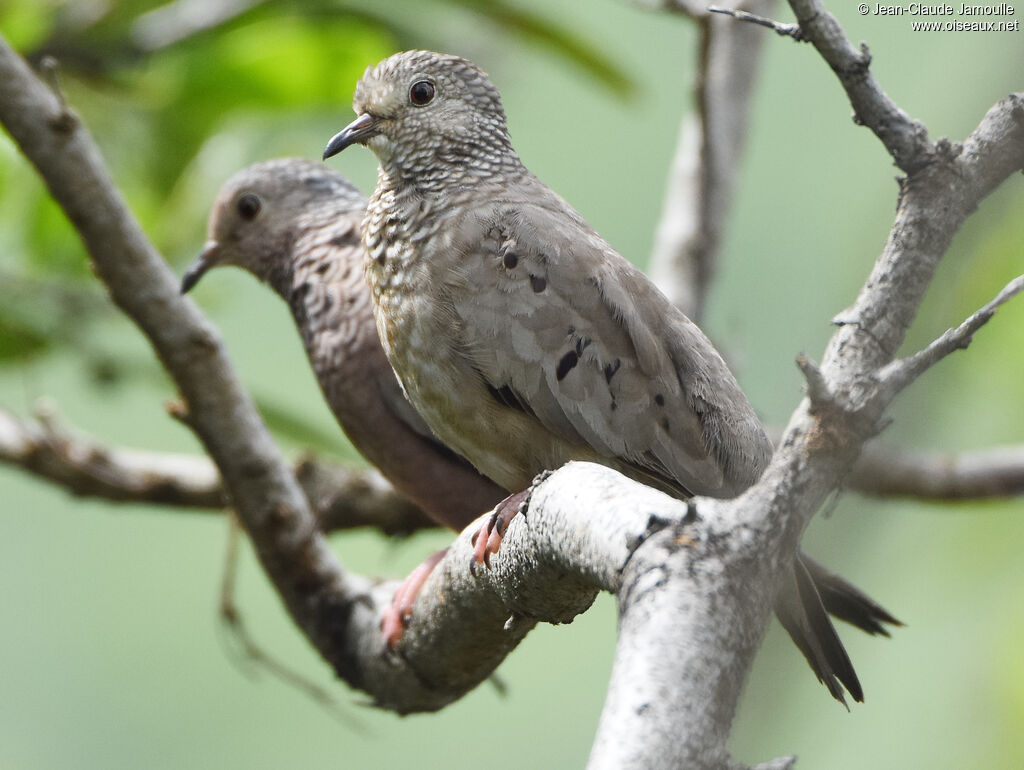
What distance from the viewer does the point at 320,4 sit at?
4.45 meters

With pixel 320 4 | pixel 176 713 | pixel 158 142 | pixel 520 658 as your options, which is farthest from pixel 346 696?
pixel 520 658

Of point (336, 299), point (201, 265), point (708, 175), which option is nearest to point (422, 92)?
point (336, 299)

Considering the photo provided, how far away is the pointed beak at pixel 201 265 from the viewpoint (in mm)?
3922

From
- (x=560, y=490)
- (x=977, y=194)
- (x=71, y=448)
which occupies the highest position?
(x=977, y=194)

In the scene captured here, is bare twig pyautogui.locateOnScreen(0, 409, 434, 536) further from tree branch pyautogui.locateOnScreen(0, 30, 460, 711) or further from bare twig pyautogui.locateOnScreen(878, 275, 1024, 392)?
bare twig pyautogui.locateOnScreen(878, 275, 1024, 392)

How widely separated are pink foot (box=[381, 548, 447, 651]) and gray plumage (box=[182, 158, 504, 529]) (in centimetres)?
35

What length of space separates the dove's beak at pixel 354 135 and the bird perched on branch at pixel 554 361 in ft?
1.02

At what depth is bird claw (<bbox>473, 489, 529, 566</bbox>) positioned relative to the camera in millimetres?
2273

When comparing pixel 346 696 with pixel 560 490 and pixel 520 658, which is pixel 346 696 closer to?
pixel 560 490

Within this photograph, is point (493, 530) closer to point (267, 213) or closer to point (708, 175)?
point (267, 213)

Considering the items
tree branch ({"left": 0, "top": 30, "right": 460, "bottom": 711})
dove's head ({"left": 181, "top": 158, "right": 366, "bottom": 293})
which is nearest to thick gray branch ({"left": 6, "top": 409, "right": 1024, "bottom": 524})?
tree branch ({"left": 0, "top": 30, "right": 460, "bottom": 711})

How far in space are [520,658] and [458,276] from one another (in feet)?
22.1

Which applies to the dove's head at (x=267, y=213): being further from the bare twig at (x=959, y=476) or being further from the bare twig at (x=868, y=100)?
the bare twig at (x=868, y=100)

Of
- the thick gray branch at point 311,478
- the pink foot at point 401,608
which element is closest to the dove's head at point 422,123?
the pink foot at point 401,608
